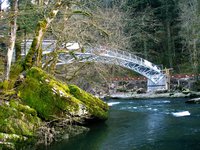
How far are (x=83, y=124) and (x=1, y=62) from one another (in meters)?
4.29

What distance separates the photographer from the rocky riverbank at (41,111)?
1040cm

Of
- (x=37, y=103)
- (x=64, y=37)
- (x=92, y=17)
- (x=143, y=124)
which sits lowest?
(x=143, y=124)

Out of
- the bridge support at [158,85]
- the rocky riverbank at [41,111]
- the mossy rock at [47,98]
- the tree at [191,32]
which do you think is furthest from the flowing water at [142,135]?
the bridge support at [158,85]

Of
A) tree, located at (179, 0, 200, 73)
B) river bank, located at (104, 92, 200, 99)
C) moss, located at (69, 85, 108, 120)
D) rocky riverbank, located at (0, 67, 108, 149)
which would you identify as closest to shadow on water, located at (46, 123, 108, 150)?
rocky riverbank, located at (0, 67, 108, 149)

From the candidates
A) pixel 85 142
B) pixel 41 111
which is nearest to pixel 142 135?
pixel 85 142

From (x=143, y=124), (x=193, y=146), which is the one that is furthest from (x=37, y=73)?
(x=193, y=146)

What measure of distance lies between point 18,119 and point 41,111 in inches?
57.7

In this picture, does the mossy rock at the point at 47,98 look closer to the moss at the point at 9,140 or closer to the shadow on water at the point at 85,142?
the shadow on water at the point at 85,142

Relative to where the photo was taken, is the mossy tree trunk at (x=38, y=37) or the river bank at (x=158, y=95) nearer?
the mossy tree trunk at (x=38, y=37)

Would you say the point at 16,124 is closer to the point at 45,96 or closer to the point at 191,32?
the point at 45,96

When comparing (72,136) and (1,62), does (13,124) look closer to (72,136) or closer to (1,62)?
(72,136)

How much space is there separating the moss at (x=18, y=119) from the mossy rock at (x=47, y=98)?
2.15ft

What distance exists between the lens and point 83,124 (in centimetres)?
1392

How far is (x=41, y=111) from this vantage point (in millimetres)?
12086
